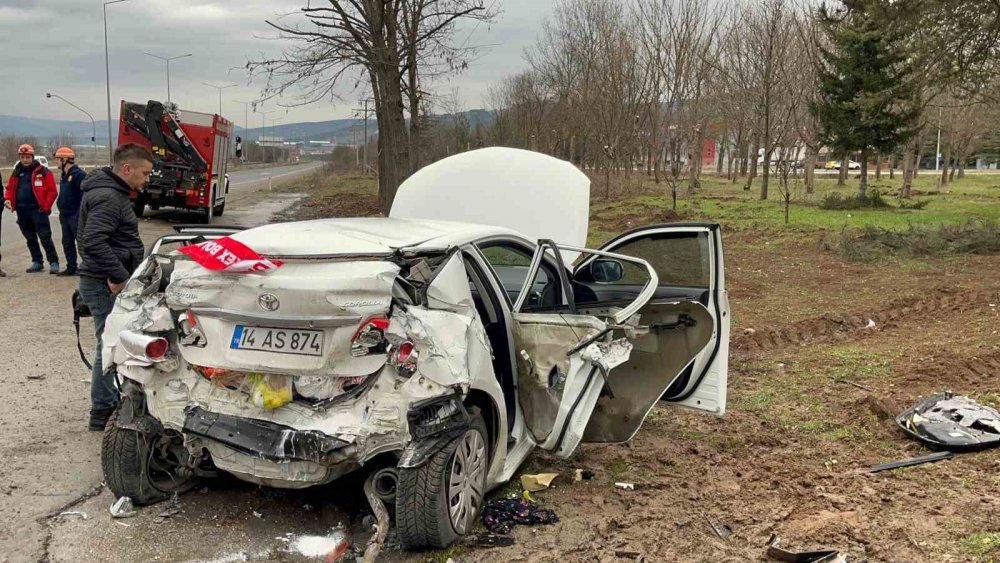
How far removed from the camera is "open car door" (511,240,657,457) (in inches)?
158

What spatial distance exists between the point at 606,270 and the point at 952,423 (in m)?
2.41

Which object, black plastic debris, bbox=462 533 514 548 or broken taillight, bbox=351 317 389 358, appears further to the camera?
black plastic debris, bbox=462 533 514 548

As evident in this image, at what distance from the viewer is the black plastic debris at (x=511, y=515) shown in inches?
153

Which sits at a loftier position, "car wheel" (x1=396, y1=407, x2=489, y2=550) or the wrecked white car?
the wrecked white car

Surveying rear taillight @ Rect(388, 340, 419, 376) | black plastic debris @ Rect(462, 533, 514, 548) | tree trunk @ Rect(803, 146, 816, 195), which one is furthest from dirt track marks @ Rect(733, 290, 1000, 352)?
tree trunk @ Rect(803, 146, 816, 195)

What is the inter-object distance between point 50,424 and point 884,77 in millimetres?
26843

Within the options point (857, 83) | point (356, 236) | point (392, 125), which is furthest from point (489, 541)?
point (857, 83)

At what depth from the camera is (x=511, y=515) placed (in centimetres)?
399

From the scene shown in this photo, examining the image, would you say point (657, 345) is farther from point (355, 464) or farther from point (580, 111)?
point (580, 111)

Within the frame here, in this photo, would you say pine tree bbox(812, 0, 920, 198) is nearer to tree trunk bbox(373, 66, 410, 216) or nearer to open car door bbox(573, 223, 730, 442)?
tree trunk bbox(373, 66, 410, 216)

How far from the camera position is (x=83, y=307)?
5266mm

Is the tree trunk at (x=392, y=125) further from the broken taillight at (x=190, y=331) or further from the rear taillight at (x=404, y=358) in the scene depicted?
the rear taillight at (x=404, y=358)

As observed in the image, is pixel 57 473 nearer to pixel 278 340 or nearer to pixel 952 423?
pixel 278 340

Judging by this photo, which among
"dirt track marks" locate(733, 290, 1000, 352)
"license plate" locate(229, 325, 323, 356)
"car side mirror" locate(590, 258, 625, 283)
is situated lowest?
"dirt track marks" locate(733, 290, 1000, 352)
